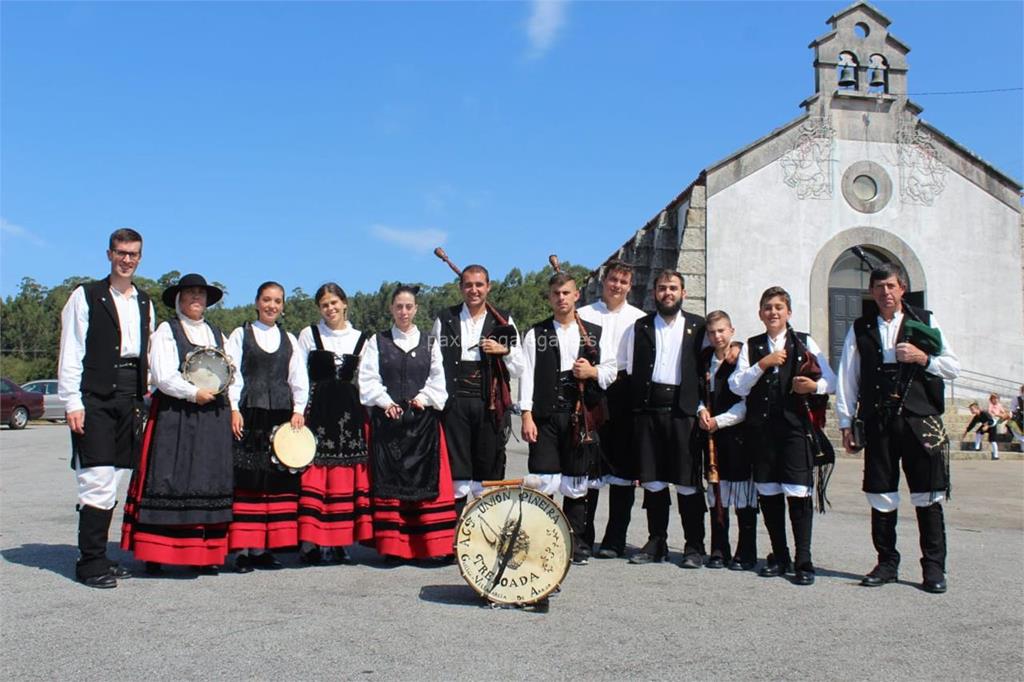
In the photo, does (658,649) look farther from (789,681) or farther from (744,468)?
(744,468)

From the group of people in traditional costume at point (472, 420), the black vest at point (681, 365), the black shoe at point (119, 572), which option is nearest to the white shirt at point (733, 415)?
the group of people in traditional costume at point (472, 420)

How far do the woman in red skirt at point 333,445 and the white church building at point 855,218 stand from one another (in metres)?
15.1

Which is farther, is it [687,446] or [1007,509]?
[1007,509]

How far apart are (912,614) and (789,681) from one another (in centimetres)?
159

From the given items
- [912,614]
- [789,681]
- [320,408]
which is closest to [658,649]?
[789,681]

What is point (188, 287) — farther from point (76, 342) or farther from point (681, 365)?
point (681, 365)

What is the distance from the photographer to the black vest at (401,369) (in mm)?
6531

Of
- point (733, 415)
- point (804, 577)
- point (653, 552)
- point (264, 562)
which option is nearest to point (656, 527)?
point (653, 552)

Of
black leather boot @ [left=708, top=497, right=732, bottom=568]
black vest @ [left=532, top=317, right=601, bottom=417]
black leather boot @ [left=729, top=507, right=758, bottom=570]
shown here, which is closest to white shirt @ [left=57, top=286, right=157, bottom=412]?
black vest @ [left=532, top=317, right=601, bottom=417]

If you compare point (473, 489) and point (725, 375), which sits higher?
point (725, 375)

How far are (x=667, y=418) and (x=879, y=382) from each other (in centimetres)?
144

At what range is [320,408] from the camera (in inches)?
262

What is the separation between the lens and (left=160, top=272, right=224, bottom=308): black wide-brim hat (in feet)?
20.4

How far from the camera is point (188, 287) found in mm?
6227
